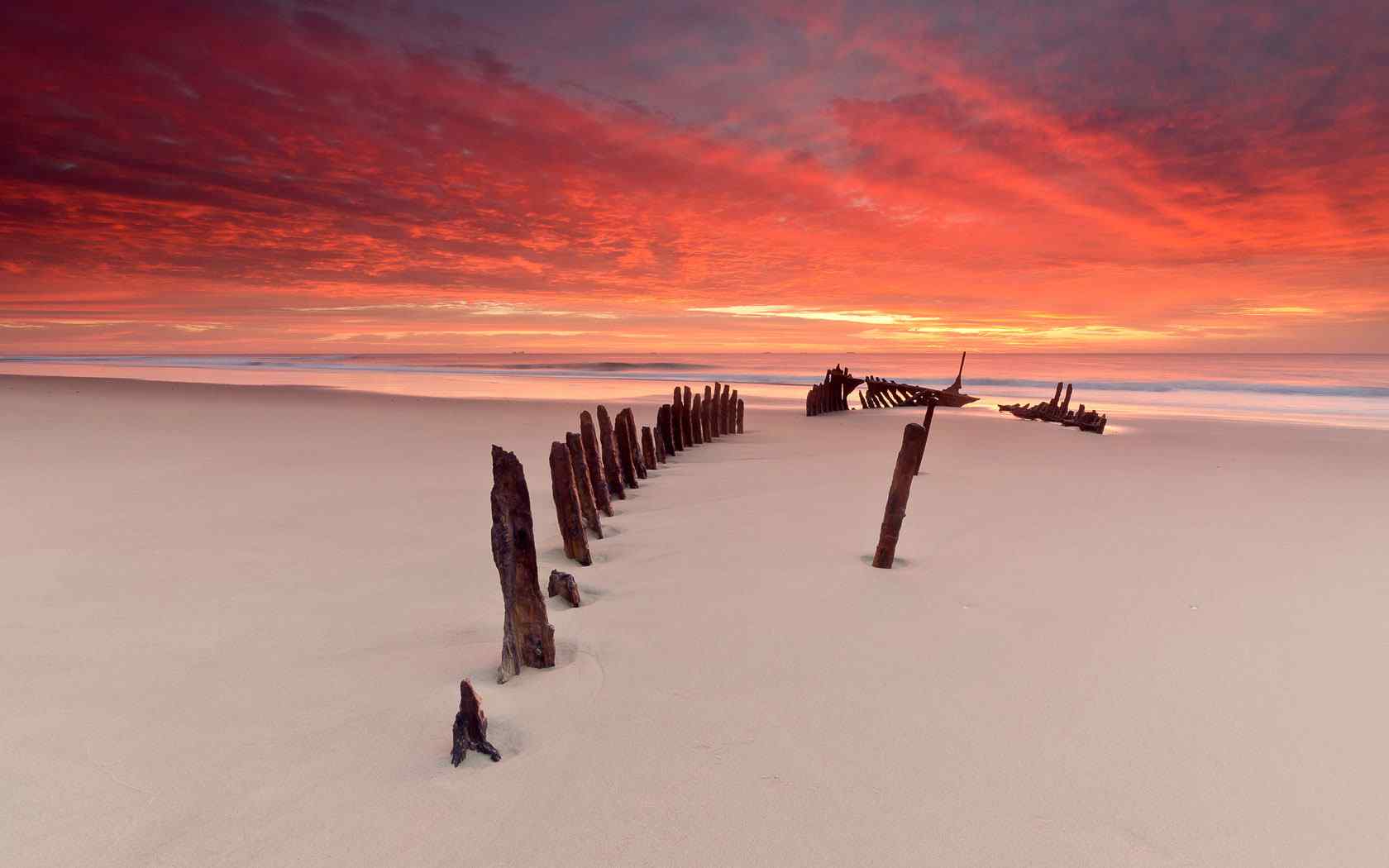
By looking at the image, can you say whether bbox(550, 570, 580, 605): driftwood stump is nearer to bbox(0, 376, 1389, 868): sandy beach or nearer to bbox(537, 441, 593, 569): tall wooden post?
bbox(0, 376, 1389, 868): sandy beach

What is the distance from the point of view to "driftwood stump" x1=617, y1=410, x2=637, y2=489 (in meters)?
9.92

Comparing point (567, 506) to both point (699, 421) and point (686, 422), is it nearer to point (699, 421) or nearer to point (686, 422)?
point (686, 422)

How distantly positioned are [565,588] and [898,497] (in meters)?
2.68

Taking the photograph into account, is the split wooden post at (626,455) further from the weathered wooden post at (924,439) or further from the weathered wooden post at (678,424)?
the weathered wooden post at (924,439)

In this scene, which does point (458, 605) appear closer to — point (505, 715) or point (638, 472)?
point (505, 715)

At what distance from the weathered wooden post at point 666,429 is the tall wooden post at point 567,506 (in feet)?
21.4

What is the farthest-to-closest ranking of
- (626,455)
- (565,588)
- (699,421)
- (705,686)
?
1. (699,421)
2. (626,455)
3. (565,588)
4. (705,686)

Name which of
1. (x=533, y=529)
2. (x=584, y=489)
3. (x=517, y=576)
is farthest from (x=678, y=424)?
(x=517, y=576)

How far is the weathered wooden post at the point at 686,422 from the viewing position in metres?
13.8

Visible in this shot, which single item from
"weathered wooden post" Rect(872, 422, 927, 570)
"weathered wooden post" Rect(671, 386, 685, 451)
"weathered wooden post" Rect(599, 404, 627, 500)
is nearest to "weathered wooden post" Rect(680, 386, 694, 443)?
"weathered wooden post" Rect(671, 386, 685, 451)

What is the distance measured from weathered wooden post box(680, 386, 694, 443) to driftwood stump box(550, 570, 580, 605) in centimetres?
863

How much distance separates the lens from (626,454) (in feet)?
32.9

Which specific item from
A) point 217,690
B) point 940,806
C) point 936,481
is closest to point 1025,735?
point 940,806

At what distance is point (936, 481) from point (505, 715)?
7.88 meters
